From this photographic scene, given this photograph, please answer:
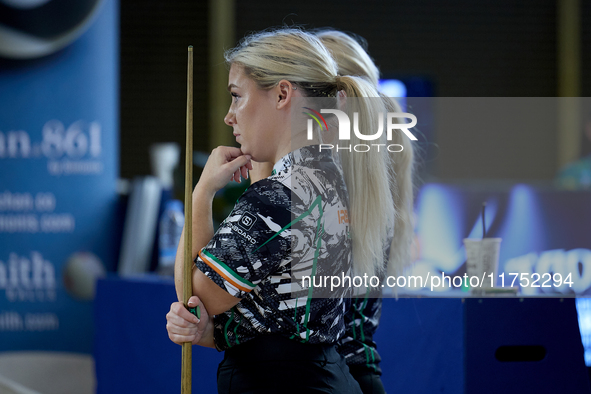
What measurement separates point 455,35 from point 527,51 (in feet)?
2.92

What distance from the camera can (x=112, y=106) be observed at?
3.35 meters

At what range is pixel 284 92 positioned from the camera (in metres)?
1.08

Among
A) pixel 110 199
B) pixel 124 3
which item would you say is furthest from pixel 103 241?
pixel 124 3

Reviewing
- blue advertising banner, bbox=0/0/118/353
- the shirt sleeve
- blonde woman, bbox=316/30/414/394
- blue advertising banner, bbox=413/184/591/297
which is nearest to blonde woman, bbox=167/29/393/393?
the shirt sleeve

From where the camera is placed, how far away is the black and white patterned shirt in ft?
3.22

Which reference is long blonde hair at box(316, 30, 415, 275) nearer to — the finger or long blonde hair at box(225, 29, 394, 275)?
long blonde hair at box(225, 29, 394, 275)

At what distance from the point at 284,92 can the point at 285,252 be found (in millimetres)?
294

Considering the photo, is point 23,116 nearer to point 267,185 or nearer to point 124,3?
point 267,185

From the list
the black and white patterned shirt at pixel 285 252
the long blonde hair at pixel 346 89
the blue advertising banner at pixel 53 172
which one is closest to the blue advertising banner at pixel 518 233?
the long blonde hair at pixel 346 89

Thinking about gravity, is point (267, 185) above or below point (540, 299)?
above

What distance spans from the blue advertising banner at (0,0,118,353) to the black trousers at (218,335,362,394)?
7.77 feet

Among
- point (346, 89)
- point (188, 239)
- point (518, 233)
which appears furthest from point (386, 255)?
point (518, 233)

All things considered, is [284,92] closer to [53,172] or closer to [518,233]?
[518,233]

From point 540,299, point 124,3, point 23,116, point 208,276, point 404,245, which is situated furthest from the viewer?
point 124,3
